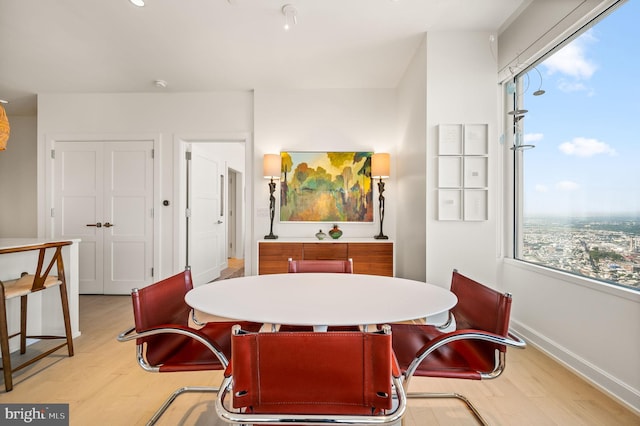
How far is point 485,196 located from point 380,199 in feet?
4.34

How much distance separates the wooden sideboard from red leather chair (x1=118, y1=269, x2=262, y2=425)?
175cm

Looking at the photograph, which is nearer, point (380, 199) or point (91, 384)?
point (91, 384)

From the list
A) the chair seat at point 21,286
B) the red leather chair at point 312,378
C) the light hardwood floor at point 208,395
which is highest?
the red leather chair at point 312,378

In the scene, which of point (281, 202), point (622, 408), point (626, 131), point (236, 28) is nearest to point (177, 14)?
point (236, 28)

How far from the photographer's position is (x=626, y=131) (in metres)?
1.90

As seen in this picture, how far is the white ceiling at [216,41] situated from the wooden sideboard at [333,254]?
79.5 inches

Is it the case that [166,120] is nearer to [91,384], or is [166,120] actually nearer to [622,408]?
[91,384]

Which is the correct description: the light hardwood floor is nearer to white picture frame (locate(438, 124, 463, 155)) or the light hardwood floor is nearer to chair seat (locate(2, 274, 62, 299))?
chair seat (locate(2, 274, 62, 299))

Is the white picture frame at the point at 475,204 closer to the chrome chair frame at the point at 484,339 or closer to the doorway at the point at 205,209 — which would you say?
the chrome chair frame at the point at 484,339

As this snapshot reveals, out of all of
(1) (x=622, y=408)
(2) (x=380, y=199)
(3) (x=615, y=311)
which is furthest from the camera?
(2) (x=380, y=199)

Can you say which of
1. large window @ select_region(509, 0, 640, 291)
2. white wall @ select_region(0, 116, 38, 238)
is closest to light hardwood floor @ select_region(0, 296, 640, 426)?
large window @ select_region(509, 0, 640, 291)

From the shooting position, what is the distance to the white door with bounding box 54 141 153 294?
4.13 meters

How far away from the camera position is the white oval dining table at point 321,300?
110cm

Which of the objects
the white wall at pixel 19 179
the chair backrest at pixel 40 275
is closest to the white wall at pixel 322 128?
the chair backrest at pixel 40 275
